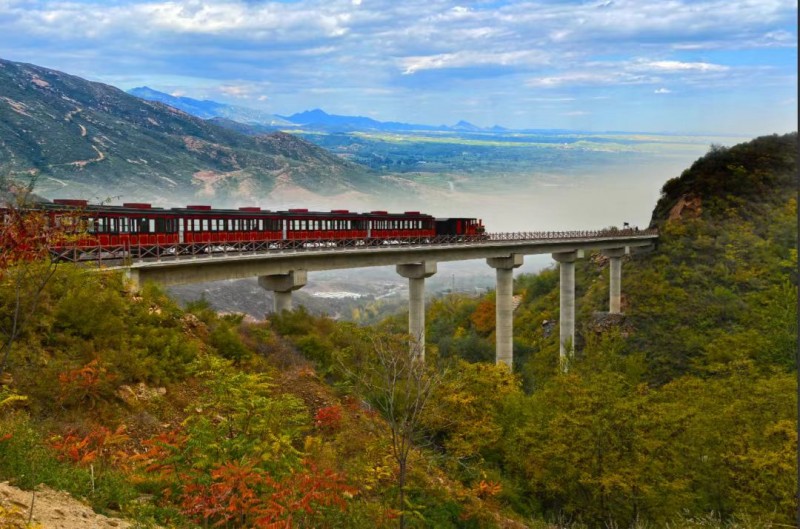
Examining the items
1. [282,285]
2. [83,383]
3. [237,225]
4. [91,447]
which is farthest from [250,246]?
[91,447]

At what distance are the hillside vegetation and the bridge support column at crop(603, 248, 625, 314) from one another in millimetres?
29303

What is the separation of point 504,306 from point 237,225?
27.2 m

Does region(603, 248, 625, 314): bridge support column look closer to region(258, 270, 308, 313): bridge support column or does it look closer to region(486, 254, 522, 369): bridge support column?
region(486, 254, 522, 369): bridge support column

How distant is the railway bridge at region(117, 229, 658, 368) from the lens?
35219 mm

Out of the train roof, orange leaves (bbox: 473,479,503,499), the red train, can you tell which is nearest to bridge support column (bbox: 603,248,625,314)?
the red train

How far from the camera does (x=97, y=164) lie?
198 m

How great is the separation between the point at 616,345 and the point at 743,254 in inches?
952

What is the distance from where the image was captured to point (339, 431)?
22391 millimetres

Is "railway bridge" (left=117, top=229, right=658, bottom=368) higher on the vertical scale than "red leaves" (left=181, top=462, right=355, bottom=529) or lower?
higher

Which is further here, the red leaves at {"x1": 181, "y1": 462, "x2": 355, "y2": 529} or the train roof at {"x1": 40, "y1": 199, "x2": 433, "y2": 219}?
the train roof at {"x1": 40, "y1": 199, "x2": 433, "y2": 219}

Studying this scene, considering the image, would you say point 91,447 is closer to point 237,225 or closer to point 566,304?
point 237,225

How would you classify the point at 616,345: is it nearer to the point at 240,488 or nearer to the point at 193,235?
the point at 193,235

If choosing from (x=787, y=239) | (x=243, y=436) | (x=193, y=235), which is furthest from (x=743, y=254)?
(x=243, y=436)

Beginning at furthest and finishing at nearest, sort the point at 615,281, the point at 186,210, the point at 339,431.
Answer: the point at 615,281, the point at 186,210, the point at 339,431
